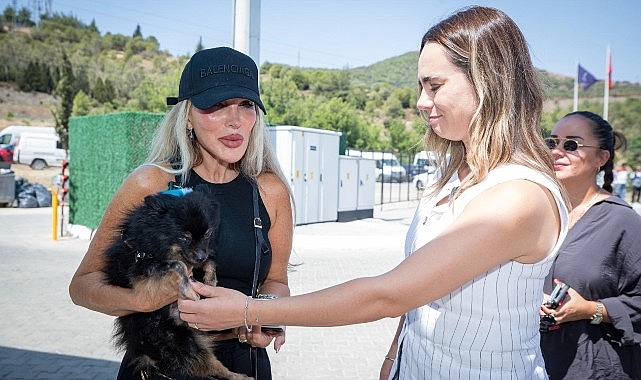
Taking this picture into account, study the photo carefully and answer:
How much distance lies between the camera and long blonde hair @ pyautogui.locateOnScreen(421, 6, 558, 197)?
1991 mm

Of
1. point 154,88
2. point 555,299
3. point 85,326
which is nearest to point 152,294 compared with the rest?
point 555,299

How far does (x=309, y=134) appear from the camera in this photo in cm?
1727

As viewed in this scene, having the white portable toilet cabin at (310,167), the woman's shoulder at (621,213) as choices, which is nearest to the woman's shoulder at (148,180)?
the woman's shoulder at (621,213)

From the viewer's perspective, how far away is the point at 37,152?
38188mm

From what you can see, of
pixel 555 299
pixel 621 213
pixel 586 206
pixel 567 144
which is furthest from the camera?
pixel 567 144

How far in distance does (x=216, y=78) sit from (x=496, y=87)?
1.21 m

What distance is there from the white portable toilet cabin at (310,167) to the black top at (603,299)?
1300 centimetres

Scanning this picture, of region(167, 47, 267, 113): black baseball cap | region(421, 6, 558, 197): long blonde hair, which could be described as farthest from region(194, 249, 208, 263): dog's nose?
region(421, 6, 558, 197): long blonde hair

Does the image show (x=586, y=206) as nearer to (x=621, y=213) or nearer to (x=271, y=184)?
(x=621, y=213)

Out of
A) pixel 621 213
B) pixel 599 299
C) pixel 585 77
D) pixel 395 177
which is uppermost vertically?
pixel 585 77

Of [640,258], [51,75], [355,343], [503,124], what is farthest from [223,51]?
[51,75]

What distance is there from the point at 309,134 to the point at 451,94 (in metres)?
15.3

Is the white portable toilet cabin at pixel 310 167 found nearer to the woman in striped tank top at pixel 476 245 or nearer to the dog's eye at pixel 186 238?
the dog's eye at pixel 186 238

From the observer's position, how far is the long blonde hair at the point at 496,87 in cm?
199
